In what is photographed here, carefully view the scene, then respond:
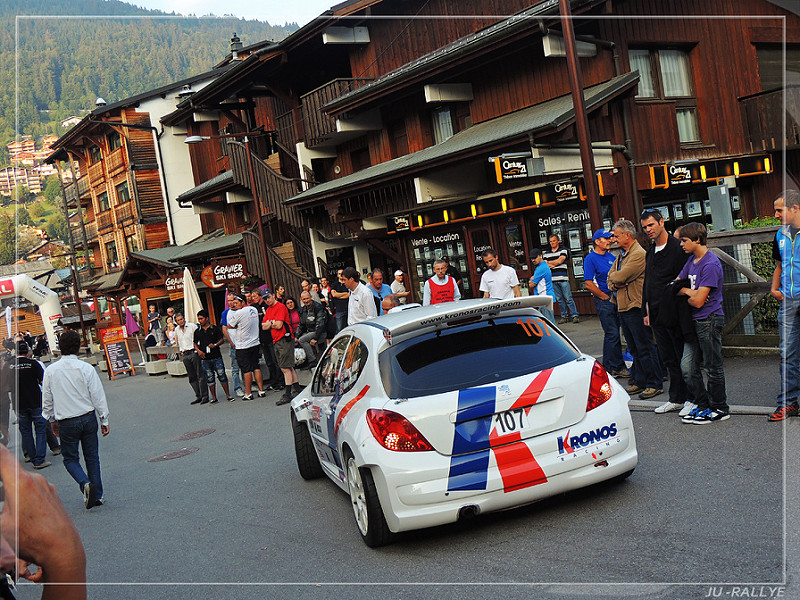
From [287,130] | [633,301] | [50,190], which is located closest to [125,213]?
[287,130]

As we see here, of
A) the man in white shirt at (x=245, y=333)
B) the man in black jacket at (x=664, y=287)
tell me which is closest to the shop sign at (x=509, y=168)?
the man in white shirt at (x=245, y=333)

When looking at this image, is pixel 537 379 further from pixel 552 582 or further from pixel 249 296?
pixel 249 296

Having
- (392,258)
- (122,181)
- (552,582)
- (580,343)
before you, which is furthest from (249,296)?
(122,181)

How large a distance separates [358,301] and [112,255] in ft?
144

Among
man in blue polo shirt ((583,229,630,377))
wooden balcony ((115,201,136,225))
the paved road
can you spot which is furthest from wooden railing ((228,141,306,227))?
wooden balcony ((115,201,136,225))

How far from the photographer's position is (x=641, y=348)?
9.12 metres

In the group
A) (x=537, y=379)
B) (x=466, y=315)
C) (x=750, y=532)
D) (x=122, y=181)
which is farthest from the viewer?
(x=122, y=181)

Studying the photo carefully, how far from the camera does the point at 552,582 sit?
4.44 meters

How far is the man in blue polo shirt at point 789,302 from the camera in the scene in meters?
7.04

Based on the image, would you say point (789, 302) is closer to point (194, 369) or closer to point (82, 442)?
point (82, 442)

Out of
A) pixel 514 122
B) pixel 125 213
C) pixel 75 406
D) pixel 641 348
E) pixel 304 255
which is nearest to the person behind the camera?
pixel 75 406

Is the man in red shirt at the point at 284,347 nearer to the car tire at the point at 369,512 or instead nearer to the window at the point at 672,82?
the car tire at the point at 369,512

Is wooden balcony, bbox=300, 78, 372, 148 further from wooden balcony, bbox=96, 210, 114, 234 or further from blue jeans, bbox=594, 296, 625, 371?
wooden balcony, bbox=96, 210, 114, 234

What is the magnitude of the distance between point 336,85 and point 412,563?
2103 cm
